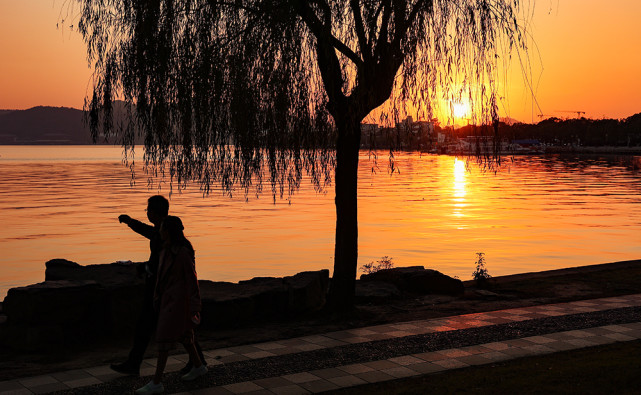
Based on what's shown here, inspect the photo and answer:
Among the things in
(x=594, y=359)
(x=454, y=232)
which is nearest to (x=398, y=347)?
(x=594, y=359)

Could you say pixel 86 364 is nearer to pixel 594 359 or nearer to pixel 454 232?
pixel 594 359

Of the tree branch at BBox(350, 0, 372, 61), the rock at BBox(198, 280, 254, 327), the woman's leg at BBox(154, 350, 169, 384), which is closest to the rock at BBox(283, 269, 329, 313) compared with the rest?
the rock at BBox(198, 280, 254, 327)

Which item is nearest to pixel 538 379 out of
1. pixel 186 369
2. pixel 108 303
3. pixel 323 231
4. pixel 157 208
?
pixel 186 369

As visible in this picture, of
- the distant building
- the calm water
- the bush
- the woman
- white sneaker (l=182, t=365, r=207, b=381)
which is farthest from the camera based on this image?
the calm water

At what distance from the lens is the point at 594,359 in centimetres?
A: 793

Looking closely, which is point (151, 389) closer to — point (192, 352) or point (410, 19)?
point (192, 352)

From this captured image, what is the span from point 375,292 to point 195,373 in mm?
5790

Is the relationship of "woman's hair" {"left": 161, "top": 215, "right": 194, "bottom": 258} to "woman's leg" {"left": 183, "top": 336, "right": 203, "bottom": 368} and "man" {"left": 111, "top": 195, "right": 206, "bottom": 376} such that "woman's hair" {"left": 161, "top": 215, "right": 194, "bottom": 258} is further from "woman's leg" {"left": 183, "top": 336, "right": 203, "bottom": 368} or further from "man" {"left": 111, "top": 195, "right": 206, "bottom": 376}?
"woman's leg" {"left": 183, "top": 336, "right": 203, "bottom": 368}

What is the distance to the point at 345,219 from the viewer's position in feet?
36.7

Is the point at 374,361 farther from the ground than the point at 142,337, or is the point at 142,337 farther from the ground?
the point at 142,337

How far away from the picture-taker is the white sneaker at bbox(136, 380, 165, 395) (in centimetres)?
678

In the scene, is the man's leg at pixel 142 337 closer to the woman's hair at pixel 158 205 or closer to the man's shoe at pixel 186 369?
the man's shoe at pixel 186 369

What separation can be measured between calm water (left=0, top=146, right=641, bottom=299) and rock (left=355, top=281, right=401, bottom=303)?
101 inches

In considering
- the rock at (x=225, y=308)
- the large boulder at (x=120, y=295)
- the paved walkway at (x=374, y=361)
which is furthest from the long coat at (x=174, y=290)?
the rock at (x=225, y=308)
